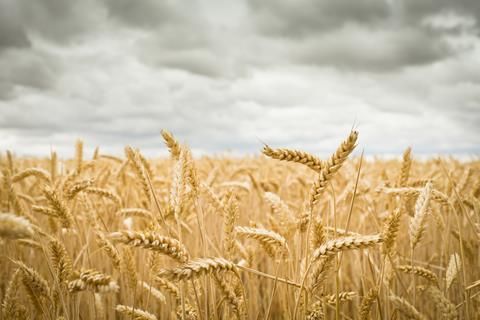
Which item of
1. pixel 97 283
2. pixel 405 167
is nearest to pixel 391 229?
pixel 405 167

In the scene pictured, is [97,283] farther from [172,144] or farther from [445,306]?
[445,306]

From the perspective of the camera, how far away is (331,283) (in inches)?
111

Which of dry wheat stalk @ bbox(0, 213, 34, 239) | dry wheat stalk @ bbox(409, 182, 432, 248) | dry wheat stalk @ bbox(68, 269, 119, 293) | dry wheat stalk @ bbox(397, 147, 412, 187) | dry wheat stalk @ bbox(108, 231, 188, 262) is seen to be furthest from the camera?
dry wheat stalk @ bbox(397, 147, 412, 187)

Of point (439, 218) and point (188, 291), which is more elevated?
point (439, 218)

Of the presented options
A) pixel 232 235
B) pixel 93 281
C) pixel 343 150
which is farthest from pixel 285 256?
pixel 93 281

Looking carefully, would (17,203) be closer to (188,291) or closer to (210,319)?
(188,291)

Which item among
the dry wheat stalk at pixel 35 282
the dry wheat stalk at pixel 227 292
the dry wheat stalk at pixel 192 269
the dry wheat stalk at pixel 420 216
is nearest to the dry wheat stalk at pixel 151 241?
the dry wheat stalk at pixel 192 269

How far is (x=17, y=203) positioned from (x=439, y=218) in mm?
2772

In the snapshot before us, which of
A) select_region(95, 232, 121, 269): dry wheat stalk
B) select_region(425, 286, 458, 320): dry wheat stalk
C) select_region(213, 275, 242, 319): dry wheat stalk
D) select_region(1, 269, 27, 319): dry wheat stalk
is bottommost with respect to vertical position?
select_region(1, 269, 27, 319): dry wheat stalk

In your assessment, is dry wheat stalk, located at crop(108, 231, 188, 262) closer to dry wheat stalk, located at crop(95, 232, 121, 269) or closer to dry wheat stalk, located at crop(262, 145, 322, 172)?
dry wheat stalk, located at crop(262, 145, 322, 172)

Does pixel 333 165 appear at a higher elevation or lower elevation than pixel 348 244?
higher

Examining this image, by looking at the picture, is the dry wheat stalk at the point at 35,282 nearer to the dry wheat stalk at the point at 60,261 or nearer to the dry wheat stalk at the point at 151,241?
the dry wheat stalk at the point at 60,261

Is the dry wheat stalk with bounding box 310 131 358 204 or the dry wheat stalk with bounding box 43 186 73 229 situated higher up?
the dry wheat stalk with bounding box 310 131 358 204

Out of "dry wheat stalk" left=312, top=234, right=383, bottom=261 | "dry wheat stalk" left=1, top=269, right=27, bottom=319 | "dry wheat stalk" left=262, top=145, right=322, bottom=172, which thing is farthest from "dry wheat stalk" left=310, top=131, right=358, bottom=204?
"dry wheat stalk" left=1, top=269, right=27, bottom=319
